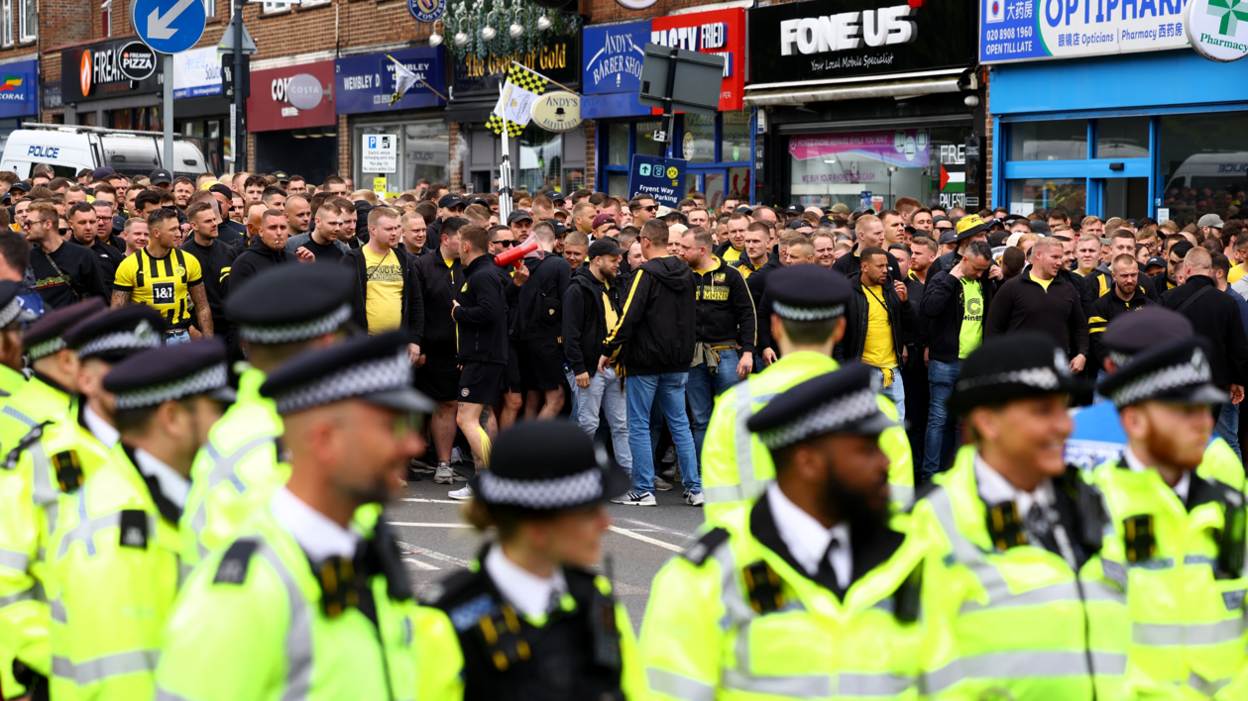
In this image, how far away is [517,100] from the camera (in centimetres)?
2062

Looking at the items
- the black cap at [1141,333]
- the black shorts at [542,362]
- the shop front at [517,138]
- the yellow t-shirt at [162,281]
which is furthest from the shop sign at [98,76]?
the black cap at [1141,333]

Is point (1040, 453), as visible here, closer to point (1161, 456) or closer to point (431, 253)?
point (1161, 456)

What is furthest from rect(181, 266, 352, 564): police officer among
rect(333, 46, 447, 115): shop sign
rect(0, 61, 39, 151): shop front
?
rect(0, 61, 39, 151): shop front

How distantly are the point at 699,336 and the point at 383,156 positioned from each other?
9.83 meters

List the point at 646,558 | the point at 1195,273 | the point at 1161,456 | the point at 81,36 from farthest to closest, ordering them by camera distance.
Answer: the point at 81,36 < the point at 1195,273 < the point at 646,558 < the point at 1161,456

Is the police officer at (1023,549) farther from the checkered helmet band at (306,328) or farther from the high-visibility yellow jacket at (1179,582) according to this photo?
the checkered helmet band at (306,328)

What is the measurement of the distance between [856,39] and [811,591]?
17473 millimetres

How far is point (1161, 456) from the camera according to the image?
3.37 m

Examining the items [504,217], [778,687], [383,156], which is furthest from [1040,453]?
[383,156]

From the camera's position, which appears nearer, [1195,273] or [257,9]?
[1195,273]

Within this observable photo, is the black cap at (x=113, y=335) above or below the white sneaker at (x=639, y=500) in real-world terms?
above

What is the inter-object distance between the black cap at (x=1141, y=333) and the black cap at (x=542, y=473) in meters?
1.73

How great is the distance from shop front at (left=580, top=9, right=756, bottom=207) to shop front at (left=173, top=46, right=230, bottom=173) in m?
12.1

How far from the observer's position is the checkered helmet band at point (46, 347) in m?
4.01
